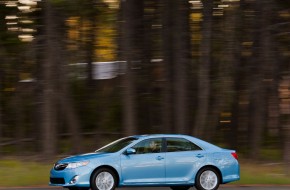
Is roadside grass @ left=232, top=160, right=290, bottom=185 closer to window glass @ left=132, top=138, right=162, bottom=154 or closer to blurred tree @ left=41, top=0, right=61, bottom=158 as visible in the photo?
window glass @ left=132, top=138, right=162, bottom=154

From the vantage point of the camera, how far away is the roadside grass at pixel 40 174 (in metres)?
16.2

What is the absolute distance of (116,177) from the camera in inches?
545

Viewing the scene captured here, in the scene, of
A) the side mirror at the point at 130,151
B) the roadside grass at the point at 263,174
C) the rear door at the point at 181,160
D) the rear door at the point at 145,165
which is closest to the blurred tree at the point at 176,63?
the roadside grass at the point at 263,174

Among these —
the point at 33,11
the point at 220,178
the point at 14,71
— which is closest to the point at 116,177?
the point at 220,178

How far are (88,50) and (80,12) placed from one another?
2479mm

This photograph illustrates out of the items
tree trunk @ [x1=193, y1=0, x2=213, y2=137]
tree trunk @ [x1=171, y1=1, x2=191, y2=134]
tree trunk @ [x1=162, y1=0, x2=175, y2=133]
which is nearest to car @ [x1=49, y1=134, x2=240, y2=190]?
tree trunk @ [x1=193, y1=0, x2=213, y2=137]

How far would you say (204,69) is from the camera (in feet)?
72.6

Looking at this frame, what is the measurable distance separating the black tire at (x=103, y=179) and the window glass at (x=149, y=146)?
854 millimetres

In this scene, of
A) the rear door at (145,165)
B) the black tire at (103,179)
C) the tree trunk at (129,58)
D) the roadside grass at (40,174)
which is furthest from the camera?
the tree trunk at (129,58)

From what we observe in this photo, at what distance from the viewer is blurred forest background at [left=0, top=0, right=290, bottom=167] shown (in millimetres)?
21812

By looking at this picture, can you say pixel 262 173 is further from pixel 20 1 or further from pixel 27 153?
pixel 20 1

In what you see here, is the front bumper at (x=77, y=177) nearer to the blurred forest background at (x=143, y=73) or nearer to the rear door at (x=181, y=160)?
the rear door at (x=181, y=160)

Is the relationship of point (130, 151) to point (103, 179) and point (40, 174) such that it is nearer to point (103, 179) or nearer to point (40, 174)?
point (103, 179)

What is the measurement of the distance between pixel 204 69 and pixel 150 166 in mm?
8690
